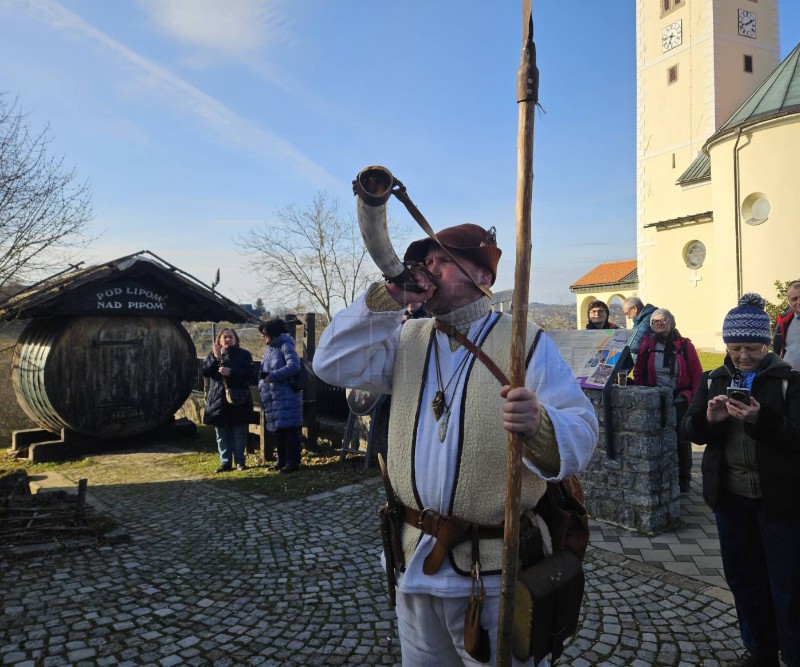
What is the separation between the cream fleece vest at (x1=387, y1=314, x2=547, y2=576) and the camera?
1.79 meters

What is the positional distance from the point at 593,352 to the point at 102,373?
738 cm

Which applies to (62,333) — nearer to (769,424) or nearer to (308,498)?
(308,498)

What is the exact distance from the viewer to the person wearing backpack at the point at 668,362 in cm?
570

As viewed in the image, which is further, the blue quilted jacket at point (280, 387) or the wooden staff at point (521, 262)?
the blue quilted jacket at point (280, 387)

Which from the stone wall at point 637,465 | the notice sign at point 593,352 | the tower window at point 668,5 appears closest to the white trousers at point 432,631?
the stone wall at point 637,465

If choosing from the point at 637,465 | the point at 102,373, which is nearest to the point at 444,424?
the point at 637,465

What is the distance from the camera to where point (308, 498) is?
19.8ft

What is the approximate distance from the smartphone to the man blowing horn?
4.55ft

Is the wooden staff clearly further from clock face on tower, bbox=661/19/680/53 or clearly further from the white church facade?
clock face on tower, bbox=661/19/680/53

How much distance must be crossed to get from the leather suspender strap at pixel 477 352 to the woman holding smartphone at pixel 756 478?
1.60 m

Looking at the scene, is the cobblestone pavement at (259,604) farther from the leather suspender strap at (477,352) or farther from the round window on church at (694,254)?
the round window on church at (694,254)

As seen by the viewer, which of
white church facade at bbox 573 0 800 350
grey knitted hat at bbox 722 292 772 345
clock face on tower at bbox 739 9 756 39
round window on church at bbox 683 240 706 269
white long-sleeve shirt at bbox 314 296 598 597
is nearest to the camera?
white long-sleeve shirt at bbox 314 296 598 597

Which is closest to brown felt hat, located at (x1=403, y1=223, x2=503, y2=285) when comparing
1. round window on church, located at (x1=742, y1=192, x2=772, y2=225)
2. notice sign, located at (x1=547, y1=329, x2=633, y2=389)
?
notice sign, located at (x1=547, y1=329, x2=633, y2=389)

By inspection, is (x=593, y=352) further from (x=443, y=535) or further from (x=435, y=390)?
(x=443, y=535)
